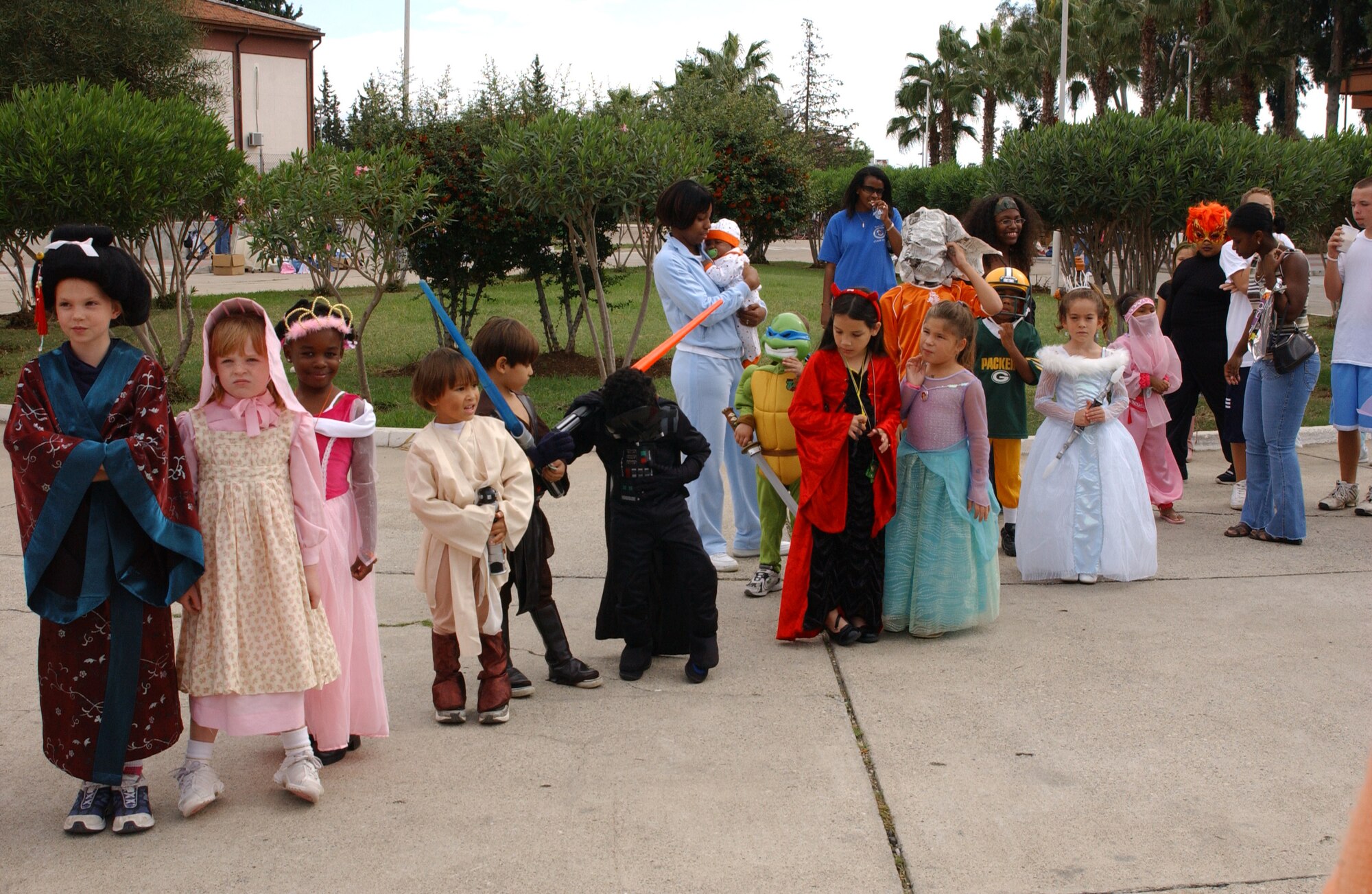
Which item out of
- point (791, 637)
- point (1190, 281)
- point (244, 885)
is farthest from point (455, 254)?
point (244, 885)

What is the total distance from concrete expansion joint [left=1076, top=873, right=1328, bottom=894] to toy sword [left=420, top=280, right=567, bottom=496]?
233cm

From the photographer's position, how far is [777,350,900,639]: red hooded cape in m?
5.25

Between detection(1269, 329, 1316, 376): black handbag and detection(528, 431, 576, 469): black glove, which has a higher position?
detection(1269, 329, 1316, 376): black handbag

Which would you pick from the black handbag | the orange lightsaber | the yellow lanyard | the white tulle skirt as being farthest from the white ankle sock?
the black handbag

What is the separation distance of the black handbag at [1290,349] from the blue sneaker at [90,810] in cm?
602

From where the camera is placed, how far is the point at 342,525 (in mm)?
4055

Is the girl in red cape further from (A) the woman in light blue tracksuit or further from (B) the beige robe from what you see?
(B) the beige robe

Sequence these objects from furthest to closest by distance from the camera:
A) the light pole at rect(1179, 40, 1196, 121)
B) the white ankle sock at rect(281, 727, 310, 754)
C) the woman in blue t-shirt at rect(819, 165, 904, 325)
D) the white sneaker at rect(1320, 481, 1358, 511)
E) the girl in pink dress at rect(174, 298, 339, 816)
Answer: the light pole at rect(1179, 40, 1196, 121) → the woman in blue t-shirt at rect(819, 165, 904, 325) → the white sneaker at rect(1320, 481, 1358, 511) → the white ankle sock at rect(281, 727, 310, 754) → the girl in pink dress at rect(174, 298, 339, 816)

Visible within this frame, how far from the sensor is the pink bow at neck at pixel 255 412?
12.3 ft

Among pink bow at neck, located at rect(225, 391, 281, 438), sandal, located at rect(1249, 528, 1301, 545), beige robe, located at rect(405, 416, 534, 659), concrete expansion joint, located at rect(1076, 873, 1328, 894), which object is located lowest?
concrete expansion joint, located at rect(1076, 873, 1328, 894)

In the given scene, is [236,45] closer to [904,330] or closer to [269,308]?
[269,308]

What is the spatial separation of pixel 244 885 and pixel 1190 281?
7.17 metres

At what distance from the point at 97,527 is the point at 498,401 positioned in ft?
4.58

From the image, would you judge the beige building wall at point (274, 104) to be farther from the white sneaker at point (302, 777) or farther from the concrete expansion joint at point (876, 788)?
the white sneaker at point (302, 777)
